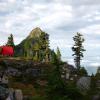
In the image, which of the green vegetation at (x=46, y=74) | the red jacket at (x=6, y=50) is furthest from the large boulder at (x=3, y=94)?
the red jacket at (x=6, y=50)

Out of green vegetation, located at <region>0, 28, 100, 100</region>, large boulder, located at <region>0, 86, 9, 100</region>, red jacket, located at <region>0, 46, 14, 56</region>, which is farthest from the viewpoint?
red jacket, located at <region>0, 46, 14, 56</region>

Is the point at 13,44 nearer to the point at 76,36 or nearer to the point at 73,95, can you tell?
the point at 76,36

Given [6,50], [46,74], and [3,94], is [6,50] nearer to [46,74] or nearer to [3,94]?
[46,74]

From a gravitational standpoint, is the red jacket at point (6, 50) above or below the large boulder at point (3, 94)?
→ above

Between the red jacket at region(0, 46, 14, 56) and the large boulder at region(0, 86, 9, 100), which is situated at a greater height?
the red jacket at region(0, 46, 14, 56)

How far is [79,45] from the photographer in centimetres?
9456

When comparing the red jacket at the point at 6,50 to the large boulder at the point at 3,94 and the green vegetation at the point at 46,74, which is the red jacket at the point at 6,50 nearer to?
the green vegetation at the point at 46,74

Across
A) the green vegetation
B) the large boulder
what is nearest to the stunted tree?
the green vegetation

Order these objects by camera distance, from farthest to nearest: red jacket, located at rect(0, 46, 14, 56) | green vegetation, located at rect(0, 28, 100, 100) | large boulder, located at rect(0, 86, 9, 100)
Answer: red jacket, located at rect(0, 46, 14, 56) → large boulder, located at rect(0, 86, 9, 100) → green vegetation, located at rect(0, 28, 100, 100)

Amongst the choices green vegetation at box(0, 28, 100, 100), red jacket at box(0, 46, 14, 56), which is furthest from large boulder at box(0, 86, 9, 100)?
red jacket at box(0, 46, 14, 56)

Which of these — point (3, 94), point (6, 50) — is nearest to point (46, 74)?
point (6, 50)

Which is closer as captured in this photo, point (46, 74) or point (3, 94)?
point (3, 94)

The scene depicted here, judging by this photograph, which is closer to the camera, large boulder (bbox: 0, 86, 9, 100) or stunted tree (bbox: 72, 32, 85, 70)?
large boulder (bbox: 0, 86, 9, 100)

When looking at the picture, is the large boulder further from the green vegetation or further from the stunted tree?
the stunted tree
